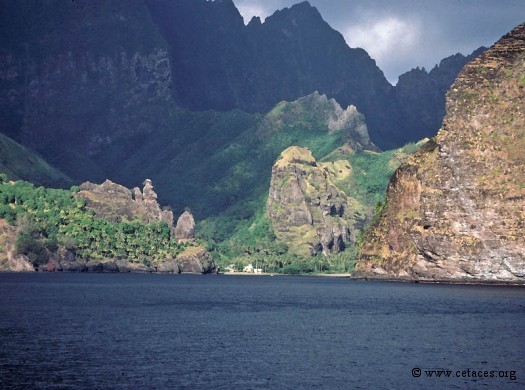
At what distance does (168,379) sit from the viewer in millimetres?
86125

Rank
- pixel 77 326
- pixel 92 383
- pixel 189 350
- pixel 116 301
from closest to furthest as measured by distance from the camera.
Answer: pixel 92 383, pixel 189 350, pixel 77 326, pixel 116 301

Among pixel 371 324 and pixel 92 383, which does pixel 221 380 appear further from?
pixel 371 324

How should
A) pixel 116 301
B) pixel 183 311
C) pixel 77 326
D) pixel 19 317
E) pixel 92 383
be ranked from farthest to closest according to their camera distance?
pixel 116 301, pixel 183 311, pixel 19 317, pixel 77 326, pixel 92 383

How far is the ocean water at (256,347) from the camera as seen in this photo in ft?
284

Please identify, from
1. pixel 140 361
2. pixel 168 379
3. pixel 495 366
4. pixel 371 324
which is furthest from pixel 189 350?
pixel 371 324

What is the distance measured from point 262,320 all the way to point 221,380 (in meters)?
61.5

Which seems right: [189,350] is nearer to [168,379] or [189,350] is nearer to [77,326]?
[168,379]

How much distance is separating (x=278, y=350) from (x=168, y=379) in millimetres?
24568

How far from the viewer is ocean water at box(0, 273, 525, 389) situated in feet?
284

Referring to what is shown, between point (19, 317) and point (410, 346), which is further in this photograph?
point (19, 317)

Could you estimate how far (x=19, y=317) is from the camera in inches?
5541

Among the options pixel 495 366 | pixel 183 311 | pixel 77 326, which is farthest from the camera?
pixel 183 311

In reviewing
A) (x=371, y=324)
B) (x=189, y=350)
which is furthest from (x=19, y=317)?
(x=371, y=324)

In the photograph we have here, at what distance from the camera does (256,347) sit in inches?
4343
